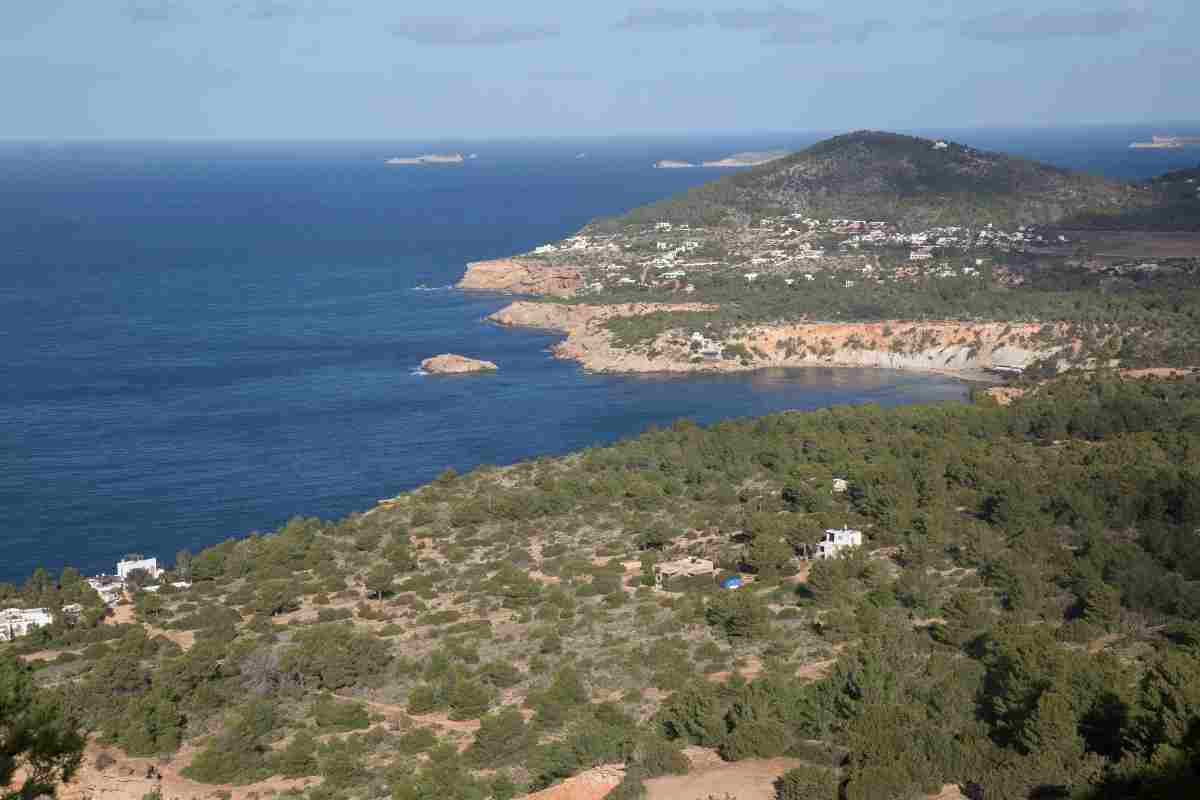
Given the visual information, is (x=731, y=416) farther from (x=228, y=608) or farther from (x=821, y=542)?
(x=228, y=608)

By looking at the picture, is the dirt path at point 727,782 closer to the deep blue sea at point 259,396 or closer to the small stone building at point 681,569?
the small stone building at point 681,569

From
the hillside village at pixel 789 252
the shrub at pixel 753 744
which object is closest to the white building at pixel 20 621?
the shrub at pixel 753 744

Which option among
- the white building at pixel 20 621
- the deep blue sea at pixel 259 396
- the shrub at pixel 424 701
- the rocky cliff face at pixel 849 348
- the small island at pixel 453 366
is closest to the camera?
the shrub at pixel 424 701

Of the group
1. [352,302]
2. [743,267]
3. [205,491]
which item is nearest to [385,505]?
[205,491]

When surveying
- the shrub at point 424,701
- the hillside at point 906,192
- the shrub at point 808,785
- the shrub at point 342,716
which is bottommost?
the shrub at point 424,701

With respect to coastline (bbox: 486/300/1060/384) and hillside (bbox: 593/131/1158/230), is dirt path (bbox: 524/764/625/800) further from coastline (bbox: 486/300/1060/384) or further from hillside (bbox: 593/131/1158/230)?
hillside (bbox: 593/131/1158/230)

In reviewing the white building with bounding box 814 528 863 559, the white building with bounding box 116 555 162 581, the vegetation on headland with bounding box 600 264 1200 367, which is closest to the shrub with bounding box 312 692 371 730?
the white building with bounding box 814 528 863 559
